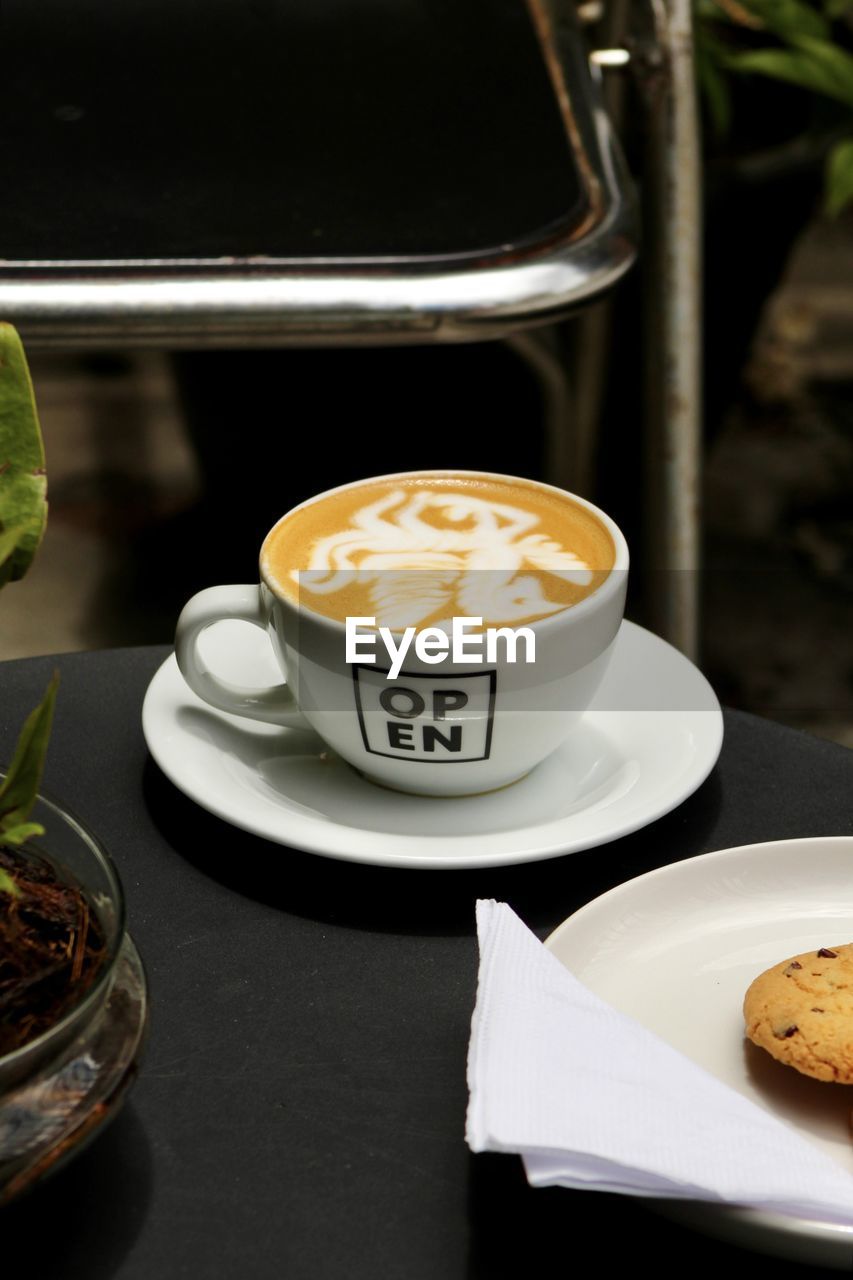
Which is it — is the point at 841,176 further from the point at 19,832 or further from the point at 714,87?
the point at 19,832

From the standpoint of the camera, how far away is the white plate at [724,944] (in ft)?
1.39

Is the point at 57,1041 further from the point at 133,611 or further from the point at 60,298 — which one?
the point at 133,611

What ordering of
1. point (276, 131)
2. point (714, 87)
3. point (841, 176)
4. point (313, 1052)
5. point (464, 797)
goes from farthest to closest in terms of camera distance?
1. point (714, 87)
2. point (841, 176)
3. point (276, 131)
4. point (464, 797)
5. point (313, 1052)

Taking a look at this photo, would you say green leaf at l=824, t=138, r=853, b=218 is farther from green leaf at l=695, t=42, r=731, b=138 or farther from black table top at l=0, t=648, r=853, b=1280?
black table top at l=0, t=648, r=853, b=1280

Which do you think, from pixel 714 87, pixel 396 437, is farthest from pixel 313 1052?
pixel 714 87

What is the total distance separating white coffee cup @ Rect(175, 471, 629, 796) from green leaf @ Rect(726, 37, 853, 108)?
872 millimetres

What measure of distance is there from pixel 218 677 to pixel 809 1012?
0.29m

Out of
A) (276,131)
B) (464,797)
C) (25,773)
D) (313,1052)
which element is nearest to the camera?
(25,773)

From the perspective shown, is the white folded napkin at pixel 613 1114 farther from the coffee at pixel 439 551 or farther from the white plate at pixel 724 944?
the coffee at pixel 439 551

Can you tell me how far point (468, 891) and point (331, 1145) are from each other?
127 mm

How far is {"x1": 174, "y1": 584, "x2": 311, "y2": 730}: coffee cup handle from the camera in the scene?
578 millimetres

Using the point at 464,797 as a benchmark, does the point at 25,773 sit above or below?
above

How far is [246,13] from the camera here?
115 centimetres

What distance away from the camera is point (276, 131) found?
1.03m
